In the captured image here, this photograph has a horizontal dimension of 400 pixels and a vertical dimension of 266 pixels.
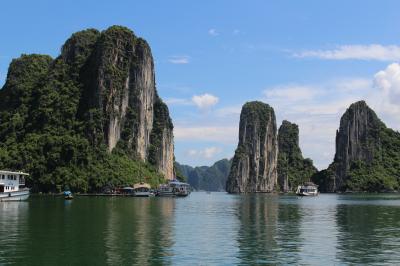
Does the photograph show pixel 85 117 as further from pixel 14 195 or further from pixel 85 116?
pixel 14 195

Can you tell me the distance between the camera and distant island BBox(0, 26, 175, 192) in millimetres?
149750

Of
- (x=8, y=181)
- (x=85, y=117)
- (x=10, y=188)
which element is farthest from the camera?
(x=85, y=117)

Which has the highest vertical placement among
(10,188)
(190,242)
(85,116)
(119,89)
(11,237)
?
(119,89)

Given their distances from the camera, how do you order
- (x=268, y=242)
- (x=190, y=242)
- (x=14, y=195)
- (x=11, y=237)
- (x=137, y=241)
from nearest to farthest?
(x=137, y=241) < (x=190, y=242) < (x=268, y=242) < (x=11, y=237) < (x=14, y=195)

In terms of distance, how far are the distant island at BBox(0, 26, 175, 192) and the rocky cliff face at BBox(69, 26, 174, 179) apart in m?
0.26

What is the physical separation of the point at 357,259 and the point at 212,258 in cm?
866

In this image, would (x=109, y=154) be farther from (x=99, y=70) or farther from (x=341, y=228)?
(x=341, y=228)

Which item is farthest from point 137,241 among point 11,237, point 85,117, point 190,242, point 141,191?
point 85,117

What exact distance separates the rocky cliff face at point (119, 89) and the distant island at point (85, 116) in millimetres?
259

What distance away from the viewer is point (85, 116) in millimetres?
169250

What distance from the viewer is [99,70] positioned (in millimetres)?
173625

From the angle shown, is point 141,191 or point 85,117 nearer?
point 141,191

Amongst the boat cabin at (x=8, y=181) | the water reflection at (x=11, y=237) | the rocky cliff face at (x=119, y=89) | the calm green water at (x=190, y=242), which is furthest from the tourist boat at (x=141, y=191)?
the calm green water at (x=190, y=242)

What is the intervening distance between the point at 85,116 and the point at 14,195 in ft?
233
